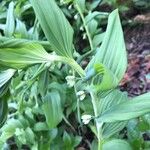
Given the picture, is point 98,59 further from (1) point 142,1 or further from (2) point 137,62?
(1) point 142,1

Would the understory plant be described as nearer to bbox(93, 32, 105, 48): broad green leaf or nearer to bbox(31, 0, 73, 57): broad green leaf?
bbox(31, 0, 73, 57): broad green leaf

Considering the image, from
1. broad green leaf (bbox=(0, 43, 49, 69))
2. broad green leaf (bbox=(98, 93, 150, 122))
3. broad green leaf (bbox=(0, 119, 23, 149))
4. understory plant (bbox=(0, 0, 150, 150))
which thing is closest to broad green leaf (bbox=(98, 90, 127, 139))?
understory plant (bbox=(0, 0, 150, 150))

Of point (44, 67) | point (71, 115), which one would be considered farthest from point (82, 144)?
point (44, 67)

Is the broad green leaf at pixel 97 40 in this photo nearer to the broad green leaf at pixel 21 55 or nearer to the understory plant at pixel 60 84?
the understory plant at pixel 60 84

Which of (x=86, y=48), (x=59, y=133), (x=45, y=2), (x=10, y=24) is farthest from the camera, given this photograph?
(x=86, y=48)

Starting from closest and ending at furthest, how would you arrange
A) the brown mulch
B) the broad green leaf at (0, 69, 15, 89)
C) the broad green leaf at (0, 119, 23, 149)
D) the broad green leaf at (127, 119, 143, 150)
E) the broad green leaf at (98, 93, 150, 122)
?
the broad green leaf at (98, 93, 150, 122), the broad green leaf at (0, 69, 15, 89), the broad green leaf at (127, 119, 143, 150), the broad green leaf at (0, 119, 23, 149), the brown mulch

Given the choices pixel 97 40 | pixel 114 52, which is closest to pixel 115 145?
pixel 114 52

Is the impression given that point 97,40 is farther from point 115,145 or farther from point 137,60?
point 115,145
